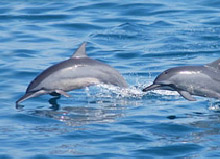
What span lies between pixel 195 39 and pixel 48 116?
297 inches

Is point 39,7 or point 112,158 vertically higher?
point 39,7

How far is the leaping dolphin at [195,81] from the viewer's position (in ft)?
41.0

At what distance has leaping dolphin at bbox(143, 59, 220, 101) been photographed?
12484mm

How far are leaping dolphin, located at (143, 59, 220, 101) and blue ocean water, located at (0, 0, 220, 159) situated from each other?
1.21ft

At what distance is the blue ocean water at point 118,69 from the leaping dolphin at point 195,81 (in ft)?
1.21

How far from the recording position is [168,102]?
13273 mm

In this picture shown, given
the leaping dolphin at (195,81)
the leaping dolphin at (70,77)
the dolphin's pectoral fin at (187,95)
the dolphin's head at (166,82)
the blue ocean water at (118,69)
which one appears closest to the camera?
the blue ocean water at (118,69)

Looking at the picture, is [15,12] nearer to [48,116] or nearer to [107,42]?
[107,42]

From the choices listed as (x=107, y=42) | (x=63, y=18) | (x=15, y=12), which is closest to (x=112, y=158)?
(x=107, y=42)

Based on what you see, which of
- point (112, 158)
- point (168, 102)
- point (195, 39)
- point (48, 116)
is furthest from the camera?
point (195, 39)

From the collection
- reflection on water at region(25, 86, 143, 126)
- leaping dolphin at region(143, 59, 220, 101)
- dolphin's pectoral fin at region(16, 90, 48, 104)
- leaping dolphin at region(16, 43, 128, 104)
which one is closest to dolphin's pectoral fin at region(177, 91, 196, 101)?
leaping dolphin at region(143, 59, 220, 101)

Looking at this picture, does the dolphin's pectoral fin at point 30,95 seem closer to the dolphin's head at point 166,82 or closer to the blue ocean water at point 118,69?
the blue ocean water at point 118,69

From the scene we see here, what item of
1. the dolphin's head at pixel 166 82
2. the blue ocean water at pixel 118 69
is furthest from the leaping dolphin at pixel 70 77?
the dolphin's head at pixel 166 82

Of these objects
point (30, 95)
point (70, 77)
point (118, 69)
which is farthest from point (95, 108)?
point (118, 69)
